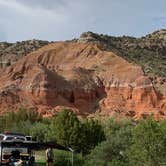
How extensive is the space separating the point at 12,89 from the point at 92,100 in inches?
566

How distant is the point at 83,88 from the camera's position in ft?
338

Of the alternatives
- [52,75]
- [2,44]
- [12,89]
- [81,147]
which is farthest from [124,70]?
[81,147]

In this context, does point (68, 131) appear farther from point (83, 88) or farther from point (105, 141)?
point (83, 88)

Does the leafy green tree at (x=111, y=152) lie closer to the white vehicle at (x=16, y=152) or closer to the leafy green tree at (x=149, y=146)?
the leafy green tree at (x=149, y=146)

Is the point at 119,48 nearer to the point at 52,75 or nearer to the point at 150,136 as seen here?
the point at 52,75

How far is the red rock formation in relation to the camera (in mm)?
97438

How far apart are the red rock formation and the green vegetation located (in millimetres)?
36147

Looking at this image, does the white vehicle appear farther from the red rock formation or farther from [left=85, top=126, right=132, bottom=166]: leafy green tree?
the red rock formation

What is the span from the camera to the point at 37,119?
72.3 metres

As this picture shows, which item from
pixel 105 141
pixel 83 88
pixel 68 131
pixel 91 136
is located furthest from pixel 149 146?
pixel 83 88

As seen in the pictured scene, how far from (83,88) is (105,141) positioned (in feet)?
199

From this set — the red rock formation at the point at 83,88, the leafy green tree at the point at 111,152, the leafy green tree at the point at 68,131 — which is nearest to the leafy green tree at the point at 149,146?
the leafy green tree at the point at 111,152

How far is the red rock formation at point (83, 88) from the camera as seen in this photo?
97438 mm

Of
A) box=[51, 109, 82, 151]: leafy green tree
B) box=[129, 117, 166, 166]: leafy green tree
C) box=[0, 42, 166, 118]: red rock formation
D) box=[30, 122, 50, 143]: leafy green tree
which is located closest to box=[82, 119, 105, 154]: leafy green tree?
box=[51, 109, 82, 151]: leafy green tree
